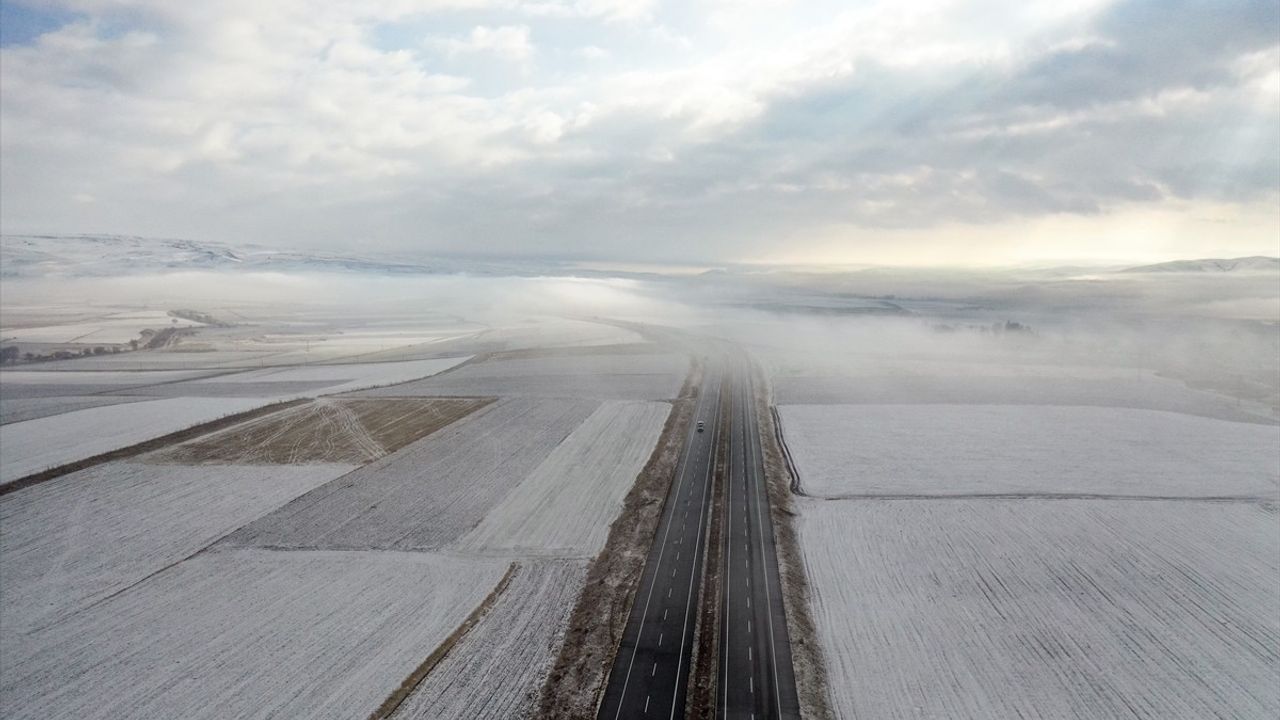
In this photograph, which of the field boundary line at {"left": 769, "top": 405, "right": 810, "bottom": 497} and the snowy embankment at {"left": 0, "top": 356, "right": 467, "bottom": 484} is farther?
the snowy embankment at {"left": 0, "top": 356, "right": 467, "bottom": 484}

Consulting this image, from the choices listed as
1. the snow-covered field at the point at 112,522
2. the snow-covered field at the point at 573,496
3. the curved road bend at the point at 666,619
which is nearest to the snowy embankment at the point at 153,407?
the snow-covered field at the point at 112,522

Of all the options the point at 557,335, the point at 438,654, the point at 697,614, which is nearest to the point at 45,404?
the point at 438,654

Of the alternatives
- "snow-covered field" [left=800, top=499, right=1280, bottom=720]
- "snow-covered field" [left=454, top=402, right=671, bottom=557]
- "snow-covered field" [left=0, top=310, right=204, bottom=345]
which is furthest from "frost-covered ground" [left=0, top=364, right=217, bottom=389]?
"snow-covered field" [left=800, top=499, right=1280, bottom=720]

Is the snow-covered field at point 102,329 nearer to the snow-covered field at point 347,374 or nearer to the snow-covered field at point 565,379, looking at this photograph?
the snow-covered field at point 347,374

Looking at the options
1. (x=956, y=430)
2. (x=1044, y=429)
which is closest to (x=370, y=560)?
(x=956, y=430)

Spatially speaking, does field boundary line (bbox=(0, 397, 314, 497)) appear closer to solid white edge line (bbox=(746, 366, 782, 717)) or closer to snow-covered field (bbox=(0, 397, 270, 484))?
snow-covered field (bbox=(0, 397, 270, 484))

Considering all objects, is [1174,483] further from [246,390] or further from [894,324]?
[894,324]
